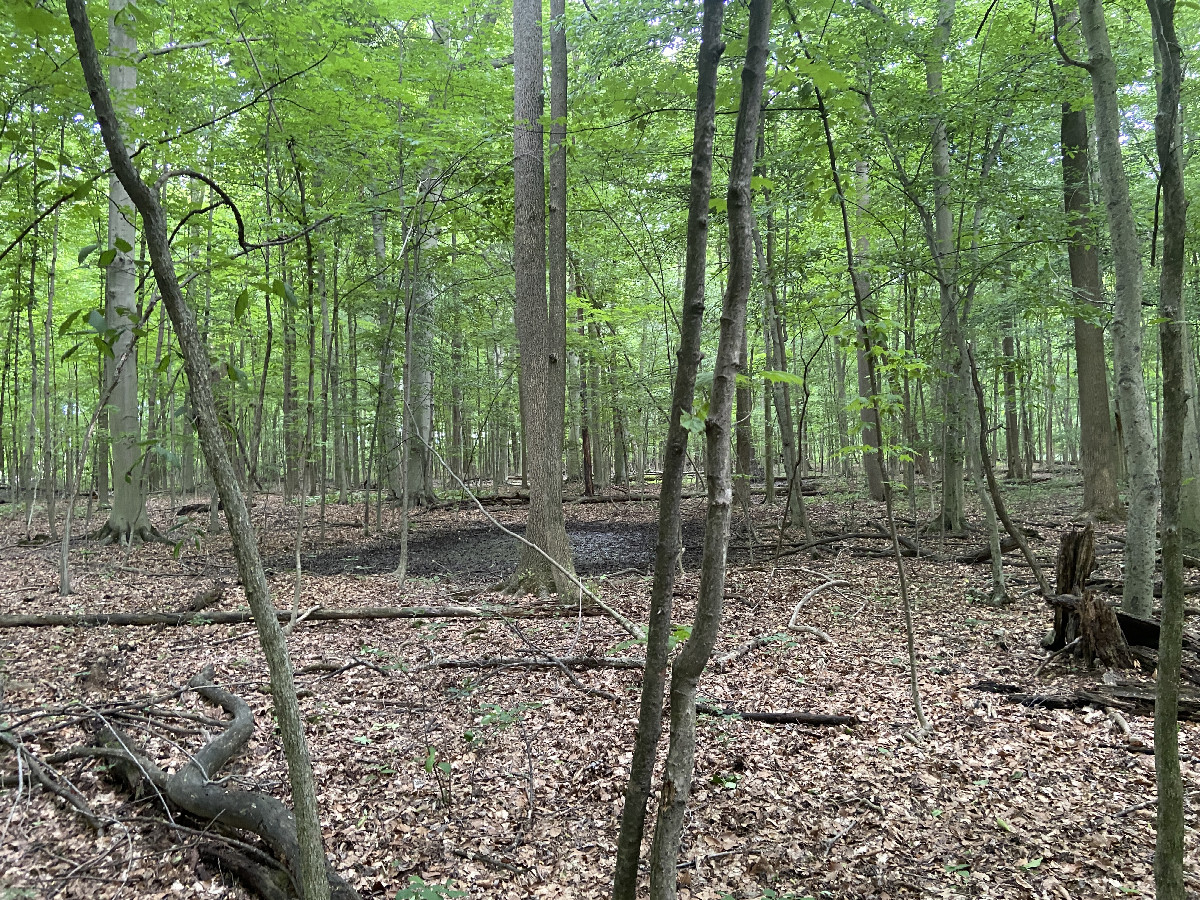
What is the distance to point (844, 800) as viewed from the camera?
333cm

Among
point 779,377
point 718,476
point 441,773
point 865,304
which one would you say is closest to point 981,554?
point 865,304

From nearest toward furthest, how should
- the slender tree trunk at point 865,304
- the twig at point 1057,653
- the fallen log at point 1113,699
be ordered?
1. the fallen log at point 1113,699
2. the slender tree trunk at point 865,304
3. the twig at point 1057,653

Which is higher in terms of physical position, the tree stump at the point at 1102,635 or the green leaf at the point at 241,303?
the green leaf at the point at 241,303

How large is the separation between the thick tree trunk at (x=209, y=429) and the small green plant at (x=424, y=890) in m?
0.84

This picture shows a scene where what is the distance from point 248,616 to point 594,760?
434 cm

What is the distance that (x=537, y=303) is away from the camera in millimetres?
7113

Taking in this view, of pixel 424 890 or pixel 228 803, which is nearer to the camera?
pixel 424 890

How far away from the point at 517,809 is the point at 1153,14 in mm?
4114

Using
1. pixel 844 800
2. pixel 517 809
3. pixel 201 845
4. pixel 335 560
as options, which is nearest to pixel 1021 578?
pixel 844 800

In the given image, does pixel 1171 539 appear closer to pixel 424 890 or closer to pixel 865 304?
pixel 424 890

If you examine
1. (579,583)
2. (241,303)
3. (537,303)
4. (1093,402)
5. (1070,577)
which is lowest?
(1070,577)

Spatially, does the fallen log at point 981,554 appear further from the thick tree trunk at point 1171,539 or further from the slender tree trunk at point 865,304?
the thick tree trunk at point 1171,539

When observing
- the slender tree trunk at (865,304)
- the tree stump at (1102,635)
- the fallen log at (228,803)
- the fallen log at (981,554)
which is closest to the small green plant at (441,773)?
the fallen log at (228,803)

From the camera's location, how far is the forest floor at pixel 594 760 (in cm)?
279
